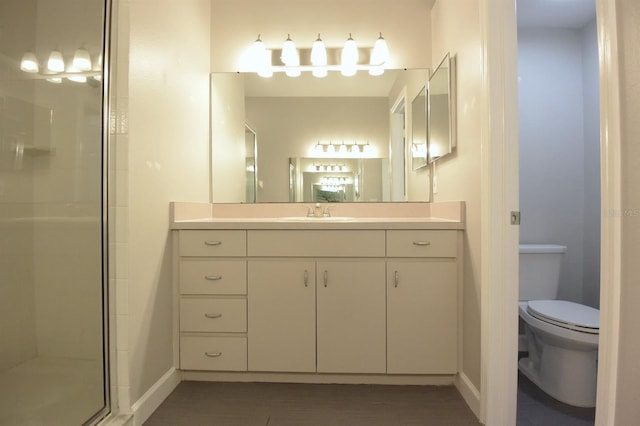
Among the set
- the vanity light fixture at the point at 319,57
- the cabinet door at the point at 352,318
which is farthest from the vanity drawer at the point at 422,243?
the vanity light fixture at the point at 319,57

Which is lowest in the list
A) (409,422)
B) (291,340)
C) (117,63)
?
(409,422)

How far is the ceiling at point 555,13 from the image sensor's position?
2020 mm

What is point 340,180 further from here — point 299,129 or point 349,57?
point 349,57

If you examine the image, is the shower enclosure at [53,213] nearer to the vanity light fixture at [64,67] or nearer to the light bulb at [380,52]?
the vanity light fixture at [64,67]

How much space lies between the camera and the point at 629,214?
2.32 feet

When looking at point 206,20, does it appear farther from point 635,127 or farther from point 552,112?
point 552,112

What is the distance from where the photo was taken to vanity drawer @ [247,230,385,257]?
1.65 m

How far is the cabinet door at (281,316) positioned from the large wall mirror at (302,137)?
70 cm

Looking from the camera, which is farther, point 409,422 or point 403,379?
point 403,379

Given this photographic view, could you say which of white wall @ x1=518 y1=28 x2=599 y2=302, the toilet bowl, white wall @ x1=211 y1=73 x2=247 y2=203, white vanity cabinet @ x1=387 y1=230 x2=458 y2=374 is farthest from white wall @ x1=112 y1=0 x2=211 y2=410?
white wall @ x1=518 y1=28 x2=599 y2=302

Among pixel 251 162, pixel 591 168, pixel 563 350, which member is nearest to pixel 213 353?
pixel 251 162

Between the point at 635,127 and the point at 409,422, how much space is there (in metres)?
1.39

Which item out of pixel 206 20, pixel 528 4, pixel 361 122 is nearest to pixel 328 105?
pixel 361 122

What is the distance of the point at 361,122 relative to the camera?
221 centimetres
